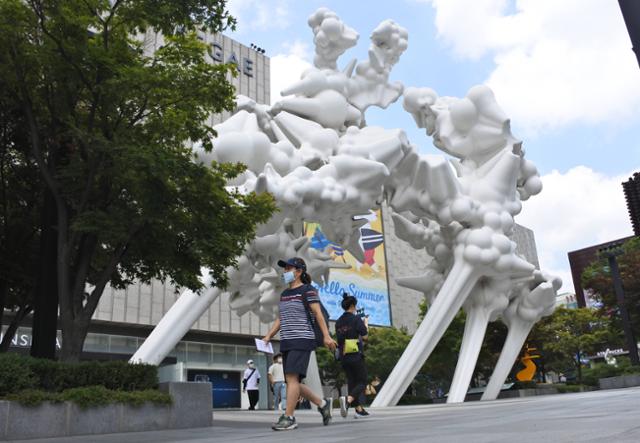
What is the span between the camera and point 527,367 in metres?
30.5

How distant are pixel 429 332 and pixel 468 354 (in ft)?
5.99

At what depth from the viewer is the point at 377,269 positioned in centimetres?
5397

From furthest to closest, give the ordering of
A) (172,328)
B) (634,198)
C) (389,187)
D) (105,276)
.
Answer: (634,198) < (389,187) < (172,328) < (105,276)

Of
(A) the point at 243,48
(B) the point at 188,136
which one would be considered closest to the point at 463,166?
(B) the point at 188,136

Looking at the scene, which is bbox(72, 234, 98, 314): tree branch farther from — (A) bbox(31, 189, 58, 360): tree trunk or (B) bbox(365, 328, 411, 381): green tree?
(B) bbox(365, 328, 411, 381): green tree

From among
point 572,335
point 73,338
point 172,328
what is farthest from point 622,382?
point 73,338

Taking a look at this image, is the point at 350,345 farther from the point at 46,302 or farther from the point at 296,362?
the point at 46,302

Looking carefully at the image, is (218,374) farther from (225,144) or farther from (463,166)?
(225,144)

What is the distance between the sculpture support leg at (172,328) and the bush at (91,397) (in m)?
4.99

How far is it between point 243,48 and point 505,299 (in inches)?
1325

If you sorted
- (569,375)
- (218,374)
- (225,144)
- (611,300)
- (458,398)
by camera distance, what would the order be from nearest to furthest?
(225,144) < (458,398) < (611,300) < (218,374) < (569,375)

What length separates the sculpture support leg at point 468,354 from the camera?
1742 cm

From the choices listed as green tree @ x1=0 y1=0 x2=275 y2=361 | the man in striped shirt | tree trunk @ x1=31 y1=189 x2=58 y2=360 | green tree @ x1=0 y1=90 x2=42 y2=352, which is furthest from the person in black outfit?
green tree @ x1=0 y1=90 x2=42 y2=352

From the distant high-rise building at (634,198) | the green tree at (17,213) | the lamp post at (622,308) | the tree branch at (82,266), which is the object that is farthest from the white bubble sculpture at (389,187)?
the distant high-rise building at (634,198)
